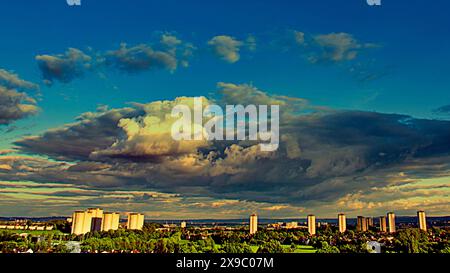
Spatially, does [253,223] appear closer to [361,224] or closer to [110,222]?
[361,224]

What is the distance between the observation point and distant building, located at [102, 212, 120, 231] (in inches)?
1085

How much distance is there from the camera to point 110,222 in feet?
92.3

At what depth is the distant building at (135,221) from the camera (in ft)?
97.6

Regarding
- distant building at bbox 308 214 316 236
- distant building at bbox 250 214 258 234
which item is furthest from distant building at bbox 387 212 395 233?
distant building at bbox 250 214 258 234

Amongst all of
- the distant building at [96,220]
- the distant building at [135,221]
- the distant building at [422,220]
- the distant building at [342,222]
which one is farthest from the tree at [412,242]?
the distant building at [96,220]

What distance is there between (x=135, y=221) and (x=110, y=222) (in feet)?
8.52

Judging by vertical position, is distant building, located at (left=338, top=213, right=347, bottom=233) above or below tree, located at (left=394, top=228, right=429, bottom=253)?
above

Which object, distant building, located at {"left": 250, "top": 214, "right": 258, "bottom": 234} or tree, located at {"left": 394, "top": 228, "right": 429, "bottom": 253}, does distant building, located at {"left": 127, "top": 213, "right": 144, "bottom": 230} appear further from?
tree, located at {"left": 394, "top": 228, "right": 429, "bottom": 253}

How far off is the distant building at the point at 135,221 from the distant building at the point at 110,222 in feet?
3.32

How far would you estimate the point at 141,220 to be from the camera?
1225 inches

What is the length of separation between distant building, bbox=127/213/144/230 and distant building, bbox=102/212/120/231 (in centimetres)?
101
